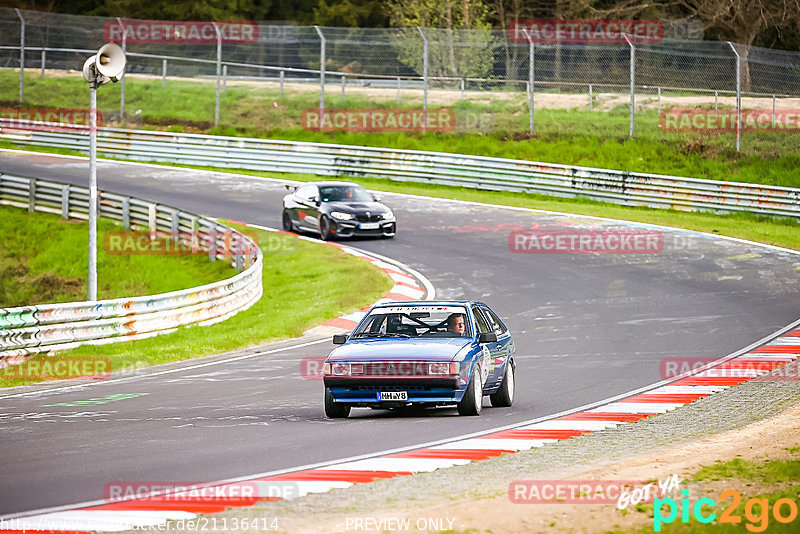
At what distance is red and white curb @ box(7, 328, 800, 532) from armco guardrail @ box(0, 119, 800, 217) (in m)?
16.8

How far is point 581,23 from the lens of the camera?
55500 mm

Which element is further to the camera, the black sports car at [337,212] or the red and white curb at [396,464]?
the black sports car at [337,212]

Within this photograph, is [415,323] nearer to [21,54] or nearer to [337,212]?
[337,212]

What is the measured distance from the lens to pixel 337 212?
88.9 feet

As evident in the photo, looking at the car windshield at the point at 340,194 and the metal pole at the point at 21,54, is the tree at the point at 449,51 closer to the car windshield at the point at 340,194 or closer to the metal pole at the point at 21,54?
the car windshield at the point at 340,194

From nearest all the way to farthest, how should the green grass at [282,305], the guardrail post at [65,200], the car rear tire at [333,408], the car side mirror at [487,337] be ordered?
1. the car rear tire at [333,408]
2. the car side mirror at [487,337]
3. the green grass at [282,305]
4. the guardrail post at [65,200]

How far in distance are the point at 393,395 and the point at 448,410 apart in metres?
1.16

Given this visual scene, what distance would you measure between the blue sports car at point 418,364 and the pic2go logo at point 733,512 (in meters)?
4.18

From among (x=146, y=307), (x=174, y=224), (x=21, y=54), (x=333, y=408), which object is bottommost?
(x=174, y=224)

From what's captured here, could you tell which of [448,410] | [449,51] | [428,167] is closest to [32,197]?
[428,167]

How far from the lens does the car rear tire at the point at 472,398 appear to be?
11391 mm

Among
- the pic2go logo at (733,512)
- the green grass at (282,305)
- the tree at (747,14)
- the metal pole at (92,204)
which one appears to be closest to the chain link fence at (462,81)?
the green grass at (282,305)

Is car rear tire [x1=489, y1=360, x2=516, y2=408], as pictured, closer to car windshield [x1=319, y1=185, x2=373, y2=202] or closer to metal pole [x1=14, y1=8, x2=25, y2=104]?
car windshield [x1=319, y1=185, x2=373, y2=202]

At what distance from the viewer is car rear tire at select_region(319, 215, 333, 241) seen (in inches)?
1071
